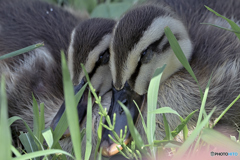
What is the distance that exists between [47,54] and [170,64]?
67cm

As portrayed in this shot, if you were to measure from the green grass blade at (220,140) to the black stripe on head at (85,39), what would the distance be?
0.61 m

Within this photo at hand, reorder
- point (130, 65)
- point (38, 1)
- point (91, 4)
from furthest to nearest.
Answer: point (91, 4) < point (38, 1) < point (130, 65)

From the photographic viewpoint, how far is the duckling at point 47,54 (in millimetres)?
1472

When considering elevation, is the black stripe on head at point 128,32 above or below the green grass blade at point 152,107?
above

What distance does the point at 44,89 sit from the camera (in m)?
1.74

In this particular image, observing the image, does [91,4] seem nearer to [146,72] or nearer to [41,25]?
[41,25]

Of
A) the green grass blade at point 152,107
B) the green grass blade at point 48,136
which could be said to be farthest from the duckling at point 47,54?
the green grass blade at point 152,107

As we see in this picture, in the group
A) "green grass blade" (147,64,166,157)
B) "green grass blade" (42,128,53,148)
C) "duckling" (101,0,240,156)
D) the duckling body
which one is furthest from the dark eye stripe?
the duckling body

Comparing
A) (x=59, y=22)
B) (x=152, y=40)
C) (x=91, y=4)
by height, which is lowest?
(x=152, y=40)

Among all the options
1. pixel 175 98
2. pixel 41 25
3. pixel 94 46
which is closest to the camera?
pixel 94 46

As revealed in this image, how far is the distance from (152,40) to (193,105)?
1.14ft

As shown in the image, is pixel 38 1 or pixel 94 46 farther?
pixel 38 1

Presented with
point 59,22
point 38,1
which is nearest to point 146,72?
point 59,22

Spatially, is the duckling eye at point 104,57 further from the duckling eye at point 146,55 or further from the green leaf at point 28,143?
the green leaf at point 28,143
